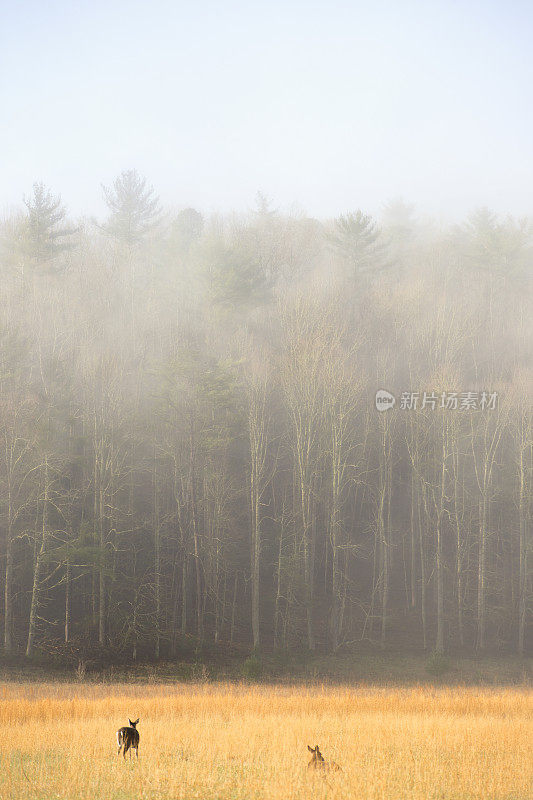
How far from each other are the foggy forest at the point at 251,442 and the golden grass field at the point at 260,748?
1044 cm

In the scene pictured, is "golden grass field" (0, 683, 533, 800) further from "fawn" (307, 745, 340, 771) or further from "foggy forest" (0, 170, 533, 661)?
"foggy forest" (0, 170, 533, 661)

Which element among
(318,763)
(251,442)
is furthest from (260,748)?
(251,442)

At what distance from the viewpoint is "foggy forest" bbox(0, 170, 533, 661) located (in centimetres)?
2677

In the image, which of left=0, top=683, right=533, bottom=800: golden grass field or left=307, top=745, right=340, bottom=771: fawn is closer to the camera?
left=0, top=683, right=533, bottom=800: golden grass field

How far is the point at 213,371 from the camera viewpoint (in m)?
28.6

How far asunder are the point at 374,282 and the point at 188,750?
3813 centimetres

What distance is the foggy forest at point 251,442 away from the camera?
26766 millimetres

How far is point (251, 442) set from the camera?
3055 cm

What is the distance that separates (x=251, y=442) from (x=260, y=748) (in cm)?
2059

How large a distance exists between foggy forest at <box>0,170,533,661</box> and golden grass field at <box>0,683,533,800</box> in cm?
1044

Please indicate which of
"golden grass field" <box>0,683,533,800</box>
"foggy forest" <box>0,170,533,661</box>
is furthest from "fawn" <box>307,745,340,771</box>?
"foggy forest" <box>0,170,533,661</box>

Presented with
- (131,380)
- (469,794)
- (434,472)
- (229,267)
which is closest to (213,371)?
(131,380)

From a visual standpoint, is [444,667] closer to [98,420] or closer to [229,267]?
[98,420]

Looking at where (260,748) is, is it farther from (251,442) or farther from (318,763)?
(251,442)
